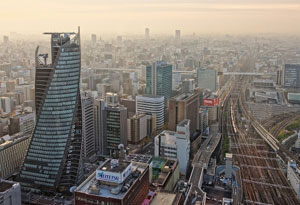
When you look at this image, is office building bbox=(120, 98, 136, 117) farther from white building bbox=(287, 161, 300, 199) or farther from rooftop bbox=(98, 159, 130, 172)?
rooftop bbox=(98, 159, 130, 172)

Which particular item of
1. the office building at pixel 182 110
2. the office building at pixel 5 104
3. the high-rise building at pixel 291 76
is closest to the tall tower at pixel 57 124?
the office building at pixel 182 110

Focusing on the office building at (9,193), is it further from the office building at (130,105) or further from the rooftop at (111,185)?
the office building at (130,105)

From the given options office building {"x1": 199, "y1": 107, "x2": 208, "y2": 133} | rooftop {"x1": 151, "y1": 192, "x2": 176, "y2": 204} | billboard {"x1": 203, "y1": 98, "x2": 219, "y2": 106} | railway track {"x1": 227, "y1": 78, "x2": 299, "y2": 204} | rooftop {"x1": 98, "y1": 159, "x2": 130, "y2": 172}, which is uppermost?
billboard {"x1": 203, "y1": 98, "x2": 219, "y2": 106}

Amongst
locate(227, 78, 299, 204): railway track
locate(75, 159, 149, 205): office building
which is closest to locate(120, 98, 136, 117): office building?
locate(227, 78, 299, 204): railway track

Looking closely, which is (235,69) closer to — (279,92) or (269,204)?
(279,92)

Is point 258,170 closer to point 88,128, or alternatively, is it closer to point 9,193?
point 88,128

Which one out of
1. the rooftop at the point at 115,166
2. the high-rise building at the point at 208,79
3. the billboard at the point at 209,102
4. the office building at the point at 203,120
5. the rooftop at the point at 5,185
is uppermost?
the high-rise building at the point at 208,79
